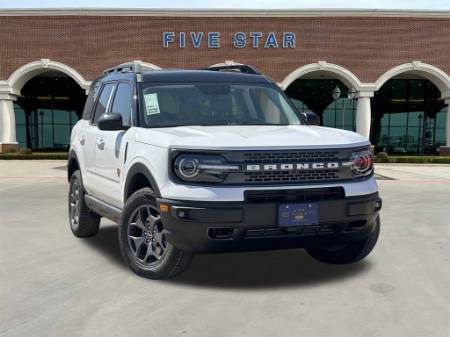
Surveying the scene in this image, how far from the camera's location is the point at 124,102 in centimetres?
573

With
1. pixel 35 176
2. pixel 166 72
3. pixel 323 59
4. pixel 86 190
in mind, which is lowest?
pixel 35 176

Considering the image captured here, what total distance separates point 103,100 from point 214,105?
5.75ft

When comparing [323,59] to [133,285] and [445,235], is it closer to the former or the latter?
[445,235]

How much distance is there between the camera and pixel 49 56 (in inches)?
1215

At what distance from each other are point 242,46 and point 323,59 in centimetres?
507

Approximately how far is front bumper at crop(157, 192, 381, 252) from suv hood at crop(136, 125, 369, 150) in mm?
494

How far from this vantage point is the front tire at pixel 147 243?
4609mm

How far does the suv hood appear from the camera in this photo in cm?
427

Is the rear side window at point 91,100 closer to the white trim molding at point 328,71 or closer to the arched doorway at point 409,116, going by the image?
the white trim molding at point 328,71

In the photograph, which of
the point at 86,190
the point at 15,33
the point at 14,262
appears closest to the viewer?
the point at 14,262

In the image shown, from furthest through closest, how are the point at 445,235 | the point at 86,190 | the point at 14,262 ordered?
1. the point at 445,235
2. the point at 86,190
3. the point at 14,262

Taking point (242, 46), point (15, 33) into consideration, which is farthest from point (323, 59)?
point (15, 33)

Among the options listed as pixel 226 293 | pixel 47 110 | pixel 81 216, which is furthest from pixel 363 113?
pixel 47 110

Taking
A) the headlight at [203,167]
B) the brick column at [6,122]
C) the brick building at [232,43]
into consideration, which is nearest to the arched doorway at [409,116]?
the brick building at [232,43]
